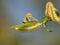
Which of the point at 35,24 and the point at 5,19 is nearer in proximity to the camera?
the point at 35,24

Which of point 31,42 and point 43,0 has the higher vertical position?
point 43,0

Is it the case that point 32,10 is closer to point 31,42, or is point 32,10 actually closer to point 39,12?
point 39,12

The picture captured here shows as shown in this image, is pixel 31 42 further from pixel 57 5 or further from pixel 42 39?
pixel 57 5

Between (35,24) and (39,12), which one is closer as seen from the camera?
(35,24)

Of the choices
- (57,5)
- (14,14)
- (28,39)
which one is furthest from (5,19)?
(57,5)

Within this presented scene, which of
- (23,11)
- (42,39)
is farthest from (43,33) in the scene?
(23,11)

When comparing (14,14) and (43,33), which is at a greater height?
(14,14)
